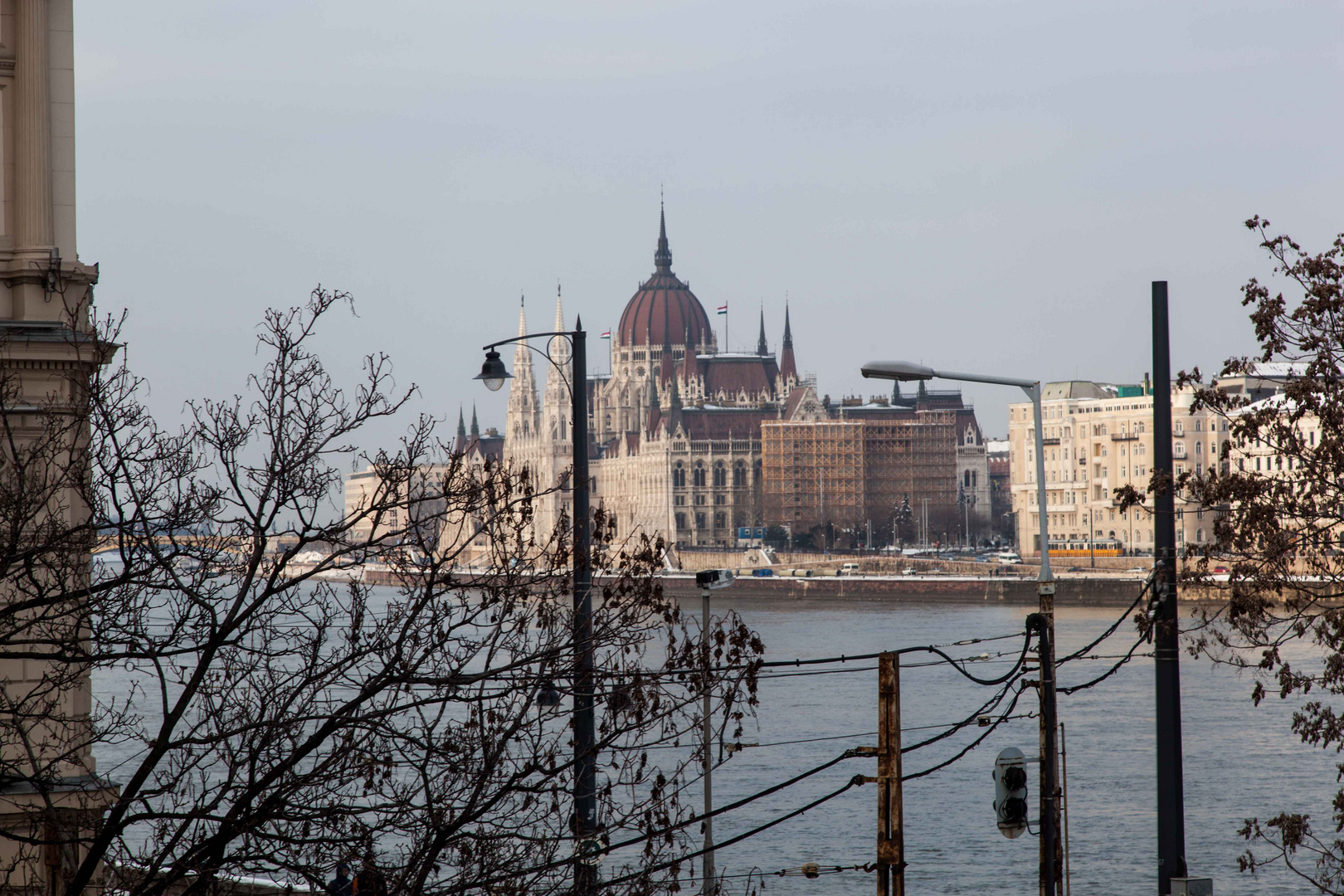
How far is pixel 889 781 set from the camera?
19.5 ft

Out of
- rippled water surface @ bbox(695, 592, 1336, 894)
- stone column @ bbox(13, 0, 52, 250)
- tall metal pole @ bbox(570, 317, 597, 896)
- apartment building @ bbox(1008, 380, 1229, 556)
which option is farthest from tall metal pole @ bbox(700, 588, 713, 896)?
apartment building @ bbox(1008, 380, 1229, 556)

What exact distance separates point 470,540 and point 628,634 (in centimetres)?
111

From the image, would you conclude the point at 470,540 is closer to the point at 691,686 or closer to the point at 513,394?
the point at 691,686

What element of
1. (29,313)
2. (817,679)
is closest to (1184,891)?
(29,313)

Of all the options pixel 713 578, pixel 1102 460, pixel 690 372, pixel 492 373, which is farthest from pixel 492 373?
pixel 690 372

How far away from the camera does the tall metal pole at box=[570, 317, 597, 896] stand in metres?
5.94

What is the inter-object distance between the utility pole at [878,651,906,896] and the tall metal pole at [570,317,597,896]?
1141 mm

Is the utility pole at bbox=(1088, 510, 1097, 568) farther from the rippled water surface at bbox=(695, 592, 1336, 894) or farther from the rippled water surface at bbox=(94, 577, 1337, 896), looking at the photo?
the rippled water surface at bbox=(695, 592, 1336, 894)

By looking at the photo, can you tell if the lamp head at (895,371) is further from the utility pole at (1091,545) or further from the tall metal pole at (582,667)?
the utility pole at (1091,545)

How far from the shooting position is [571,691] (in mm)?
5844

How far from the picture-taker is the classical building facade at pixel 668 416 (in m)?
121

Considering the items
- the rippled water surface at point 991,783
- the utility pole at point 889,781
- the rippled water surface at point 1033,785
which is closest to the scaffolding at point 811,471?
the rippled water surface at point 991,783

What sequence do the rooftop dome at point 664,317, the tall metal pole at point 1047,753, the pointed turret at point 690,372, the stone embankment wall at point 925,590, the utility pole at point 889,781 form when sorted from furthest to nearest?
1. the rooftop dome at point 664,317
2. the pointed turret at point 690,372
3. the stone embankment wall at point 925,590
4. the tall metal pole at point 1047,753
5. the utility pole at point 889,781

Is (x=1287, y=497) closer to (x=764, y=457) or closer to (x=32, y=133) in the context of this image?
(x=32, y=133)
